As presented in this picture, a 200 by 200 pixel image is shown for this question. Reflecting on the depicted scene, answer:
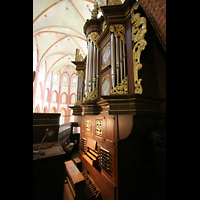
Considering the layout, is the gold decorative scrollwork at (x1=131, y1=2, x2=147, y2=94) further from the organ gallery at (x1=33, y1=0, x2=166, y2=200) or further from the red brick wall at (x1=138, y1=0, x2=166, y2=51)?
the red brick wall at (x1=138, y1=0, x2=166, y2=51)

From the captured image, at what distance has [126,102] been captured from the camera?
180 cm

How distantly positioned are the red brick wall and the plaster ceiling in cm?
280

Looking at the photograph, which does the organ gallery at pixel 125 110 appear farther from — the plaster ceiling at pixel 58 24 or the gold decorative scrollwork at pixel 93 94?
the plaster ceiling at pixel 58 24

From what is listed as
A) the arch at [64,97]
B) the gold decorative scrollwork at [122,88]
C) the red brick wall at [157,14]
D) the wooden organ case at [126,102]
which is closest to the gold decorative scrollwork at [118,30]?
the wooden organ case at [126,102]

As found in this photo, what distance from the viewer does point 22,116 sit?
413 mm

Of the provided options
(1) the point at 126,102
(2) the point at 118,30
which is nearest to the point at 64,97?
(2) the point at 118,30

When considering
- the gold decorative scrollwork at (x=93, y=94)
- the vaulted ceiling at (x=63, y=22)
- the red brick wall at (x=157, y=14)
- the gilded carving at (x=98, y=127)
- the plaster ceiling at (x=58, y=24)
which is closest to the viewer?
the red brick wall at (x=157, y=14)

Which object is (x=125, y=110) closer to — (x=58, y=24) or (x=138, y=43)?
(x=138, y=43)

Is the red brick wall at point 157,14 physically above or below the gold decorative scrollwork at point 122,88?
above

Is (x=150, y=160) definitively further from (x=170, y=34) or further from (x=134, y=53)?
(x=170, y=34)

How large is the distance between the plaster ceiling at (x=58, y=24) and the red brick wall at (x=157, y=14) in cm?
280

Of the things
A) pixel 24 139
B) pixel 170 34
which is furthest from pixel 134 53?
pixel 24 139

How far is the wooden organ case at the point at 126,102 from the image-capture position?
1.85m

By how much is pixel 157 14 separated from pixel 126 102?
7.16ft
